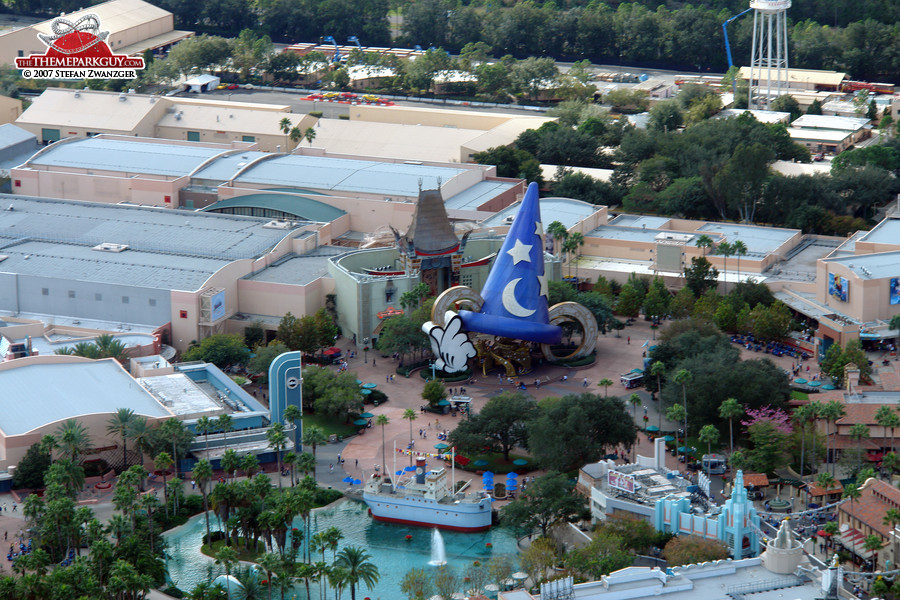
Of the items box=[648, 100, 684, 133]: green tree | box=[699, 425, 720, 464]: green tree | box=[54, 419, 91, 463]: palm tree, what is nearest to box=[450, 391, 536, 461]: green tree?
box=[699, 425, 720, 464]: green tree

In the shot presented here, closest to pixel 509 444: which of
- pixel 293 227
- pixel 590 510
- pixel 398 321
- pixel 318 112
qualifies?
pixel 590 510

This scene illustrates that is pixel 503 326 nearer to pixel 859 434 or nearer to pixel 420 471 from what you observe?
pixel 420 471

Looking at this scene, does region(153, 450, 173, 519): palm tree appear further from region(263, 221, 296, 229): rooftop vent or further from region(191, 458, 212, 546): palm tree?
region(263, 221, 296, 229): rooftop vent

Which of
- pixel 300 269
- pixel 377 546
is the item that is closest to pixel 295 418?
pixel 377 546

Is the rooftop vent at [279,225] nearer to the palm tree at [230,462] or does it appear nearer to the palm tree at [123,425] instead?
the palm tree at [123,425]

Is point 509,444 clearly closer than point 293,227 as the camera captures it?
Yes

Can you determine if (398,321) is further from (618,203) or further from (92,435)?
(618,203)
